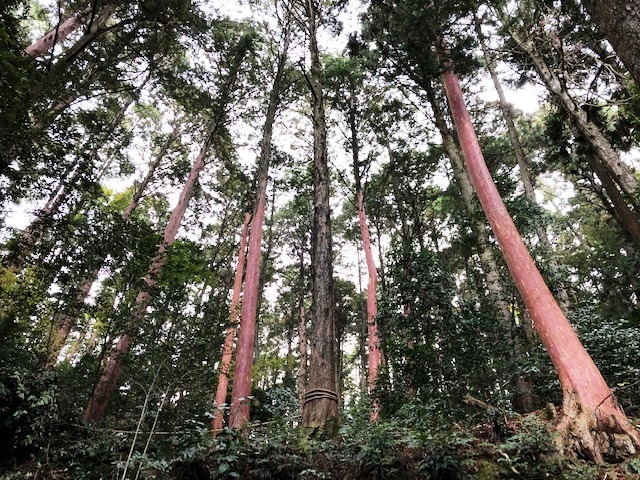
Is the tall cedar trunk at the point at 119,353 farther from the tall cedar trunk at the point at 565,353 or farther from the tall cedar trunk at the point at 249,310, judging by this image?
the tall cedar trunk at the point at 565,353

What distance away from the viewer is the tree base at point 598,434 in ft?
11.6

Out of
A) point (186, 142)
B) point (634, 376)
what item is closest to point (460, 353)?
point (634, 376)

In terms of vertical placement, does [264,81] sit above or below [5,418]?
above

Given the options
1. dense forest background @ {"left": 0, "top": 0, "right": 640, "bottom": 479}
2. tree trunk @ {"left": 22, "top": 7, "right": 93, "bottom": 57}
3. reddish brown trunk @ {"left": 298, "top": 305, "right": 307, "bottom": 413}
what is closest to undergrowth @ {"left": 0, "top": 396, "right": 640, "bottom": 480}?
dense forest background @ {"left": 0, "top": 0, "right": 640, "bottom": 479}

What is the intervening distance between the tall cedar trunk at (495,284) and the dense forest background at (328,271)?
71 millimetres

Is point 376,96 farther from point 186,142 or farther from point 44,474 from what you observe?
point 44,474

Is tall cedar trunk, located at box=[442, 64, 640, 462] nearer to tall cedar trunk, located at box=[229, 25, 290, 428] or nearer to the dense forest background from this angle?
the dense forest background

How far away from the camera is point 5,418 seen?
4.05 m

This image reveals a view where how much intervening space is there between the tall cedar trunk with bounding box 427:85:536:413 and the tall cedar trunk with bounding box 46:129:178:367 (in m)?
8.10

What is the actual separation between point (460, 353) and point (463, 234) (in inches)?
170

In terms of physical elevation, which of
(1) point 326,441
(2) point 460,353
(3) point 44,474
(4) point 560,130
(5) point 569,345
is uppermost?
(4) point 560,130

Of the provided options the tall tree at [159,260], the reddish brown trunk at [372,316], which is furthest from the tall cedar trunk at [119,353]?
the reddish brown trunk at [372,316]

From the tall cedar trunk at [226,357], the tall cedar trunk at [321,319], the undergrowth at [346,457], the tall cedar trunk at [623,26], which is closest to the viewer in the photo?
the tall cedar trunk at [623,26]

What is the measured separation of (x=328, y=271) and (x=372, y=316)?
5.19 metres
